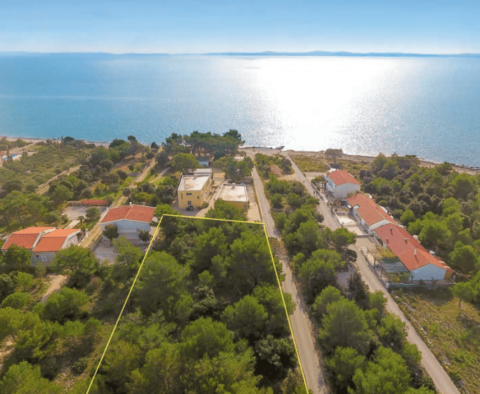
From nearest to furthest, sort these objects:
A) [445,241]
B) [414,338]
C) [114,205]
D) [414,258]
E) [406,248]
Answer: [414,338] < [414,258] < [406,248] < [445,241] < [114,205]

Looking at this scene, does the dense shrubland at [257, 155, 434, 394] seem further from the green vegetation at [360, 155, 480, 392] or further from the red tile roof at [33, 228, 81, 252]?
the red tile roof at [33, 228, 81, 252]

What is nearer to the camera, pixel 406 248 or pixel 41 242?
pixel 41 242

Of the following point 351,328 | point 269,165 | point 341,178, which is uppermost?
point 351,328

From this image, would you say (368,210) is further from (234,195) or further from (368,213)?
(234,195)

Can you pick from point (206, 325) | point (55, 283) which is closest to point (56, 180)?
point (55, 283)

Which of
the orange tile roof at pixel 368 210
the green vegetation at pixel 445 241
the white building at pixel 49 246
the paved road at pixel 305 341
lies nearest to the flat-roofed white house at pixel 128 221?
the white building at pixel 49 246

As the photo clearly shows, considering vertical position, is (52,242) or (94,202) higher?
(52,242)
